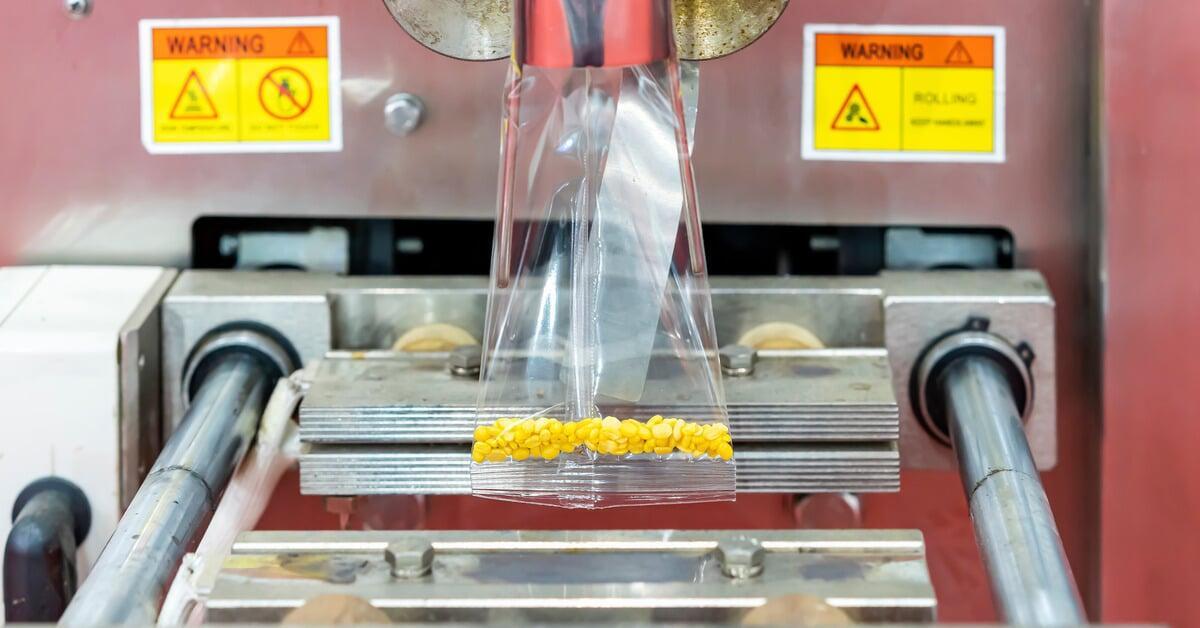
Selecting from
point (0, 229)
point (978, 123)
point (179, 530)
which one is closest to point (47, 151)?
point (0, 229)

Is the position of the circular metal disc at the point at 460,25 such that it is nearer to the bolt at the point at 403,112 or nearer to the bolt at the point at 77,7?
the bolt at the point at 403,112

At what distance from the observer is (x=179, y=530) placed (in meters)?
0.65

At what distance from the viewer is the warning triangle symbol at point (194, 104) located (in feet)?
2.80

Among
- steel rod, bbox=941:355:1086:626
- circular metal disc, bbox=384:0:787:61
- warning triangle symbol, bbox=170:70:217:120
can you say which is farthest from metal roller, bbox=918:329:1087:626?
warning triangle symbol, bbox=170:70:217:120

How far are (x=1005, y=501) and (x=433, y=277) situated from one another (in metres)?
0.40

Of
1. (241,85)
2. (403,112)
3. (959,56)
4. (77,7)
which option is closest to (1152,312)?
(959,56)

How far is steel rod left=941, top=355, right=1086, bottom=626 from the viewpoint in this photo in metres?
0.56

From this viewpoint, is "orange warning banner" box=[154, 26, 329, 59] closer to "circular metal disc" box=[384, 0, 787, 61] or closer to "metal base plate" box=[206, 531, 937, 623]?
"circular metal disc" box=[384, 0, 787, 61]

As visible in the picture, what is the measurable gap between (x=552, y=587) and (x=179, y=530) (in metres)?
0.20

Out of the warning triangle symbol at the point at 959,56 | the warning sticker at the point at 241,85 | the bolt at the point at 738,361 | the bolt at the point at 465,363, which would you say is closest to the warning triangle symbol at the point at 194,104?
the warning sticker at the point at 241,85

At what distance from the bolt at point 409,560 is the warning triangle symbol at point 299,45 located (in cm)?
39

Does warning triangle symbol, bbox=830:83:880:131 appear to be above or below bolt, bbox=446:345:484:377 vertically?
above

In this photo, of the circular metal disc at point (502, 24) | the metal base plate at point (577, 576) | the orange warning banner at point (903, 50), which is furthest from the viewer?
the orange warning banner at point (903, 50)

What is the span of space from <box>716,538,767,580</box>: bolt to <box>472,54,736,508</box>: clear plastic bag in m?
0.06
